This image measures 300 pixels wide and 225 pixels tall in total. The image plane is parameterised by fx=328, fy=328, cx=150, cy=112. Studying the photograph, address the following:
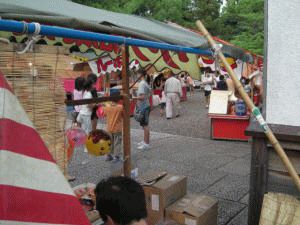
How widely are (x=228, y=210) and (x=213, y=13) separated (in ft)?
102

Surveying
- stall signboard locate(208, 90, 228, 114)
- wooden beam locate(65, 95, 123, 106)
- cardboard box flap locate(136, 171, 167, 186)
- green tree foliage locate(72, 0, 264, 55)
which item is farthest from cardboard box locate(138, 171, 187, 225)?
green tree foliage locate(72, 0, 264, 55)

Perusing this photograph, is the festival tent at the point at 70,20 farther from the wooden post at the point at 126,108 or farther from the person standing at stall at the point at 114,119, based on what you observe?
the person standing at stall at the point at 114,119

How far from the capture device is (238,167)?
23.8 feet

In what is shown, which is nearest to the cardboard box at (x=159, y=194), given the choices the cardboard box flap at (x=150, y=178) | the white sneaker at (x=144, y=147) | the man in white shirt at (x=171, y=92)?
the cardboard box flap at (x=150, y=178)

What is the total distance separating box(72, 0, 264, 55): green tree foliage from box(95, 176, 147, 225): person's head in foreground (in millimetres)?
16785

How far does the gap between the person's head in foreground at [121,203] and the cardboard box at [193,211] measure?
5.28 ft

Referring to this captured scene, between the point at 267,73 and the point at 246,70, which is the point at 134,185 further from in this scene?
the point at 246,70

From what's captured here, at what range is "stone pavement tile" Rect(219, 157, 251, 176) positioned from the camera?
691cm

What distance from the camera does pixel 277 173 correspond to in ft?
12.1

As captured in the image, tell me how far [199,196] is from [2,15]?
3.18m

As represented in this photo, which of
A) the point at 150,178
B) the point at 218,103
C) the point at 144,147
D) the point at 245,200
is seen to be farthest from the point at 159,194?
the point at 218,103

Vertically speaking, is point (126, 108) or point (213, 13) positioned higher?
point (213, 13)

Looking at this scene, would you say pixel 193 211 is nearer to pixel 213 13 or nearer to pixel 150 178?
pixel 150 178

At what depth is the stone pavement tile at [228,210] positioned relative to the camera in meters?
4.59
